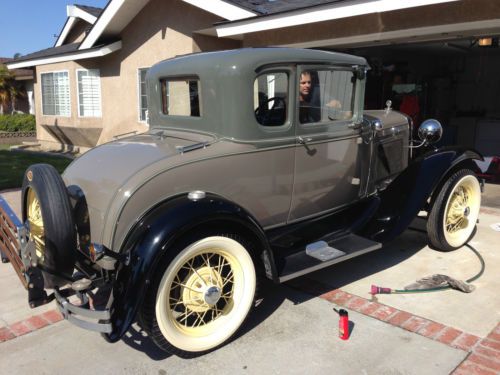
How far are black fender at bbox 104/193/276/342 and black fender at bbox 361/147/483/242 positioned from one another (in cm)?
163

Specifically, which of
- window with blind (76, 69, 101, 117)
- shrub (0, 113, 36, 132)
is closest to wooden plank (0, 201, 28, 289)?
window with blind (76, 69, 101, 117)

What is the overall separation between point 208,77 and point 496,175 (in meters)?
6.68

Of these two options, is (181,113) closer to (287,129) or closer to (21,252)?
(287,129)

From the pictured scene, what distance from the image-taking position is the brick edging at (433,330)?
2578 millimetres

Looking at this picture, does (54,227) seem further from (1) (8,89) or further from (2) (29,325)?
(1) (8,89)

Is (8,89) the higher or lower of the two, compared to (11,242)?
higher

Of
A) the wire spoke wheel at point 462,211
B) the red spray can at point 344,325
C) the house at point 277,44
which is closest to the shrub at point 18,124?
the house at point 277,44

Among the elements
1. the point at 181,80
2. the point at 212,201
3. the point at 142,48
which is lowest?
the point at 212,201

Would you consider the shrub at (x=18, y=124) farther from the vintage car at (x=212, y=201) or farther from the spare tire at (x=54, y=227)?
the spare tire at (x=54, y=227)

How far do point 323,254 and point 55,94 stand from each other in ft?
44.1

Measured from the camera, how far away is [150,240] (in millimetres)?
2436

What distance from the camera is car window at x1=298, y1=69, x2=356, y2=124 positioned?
129 inches

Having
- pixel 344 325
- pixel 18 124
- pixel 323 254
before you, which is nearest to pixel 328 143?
pixel 323 254

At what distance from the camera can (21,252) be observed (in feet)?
8.86
